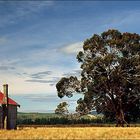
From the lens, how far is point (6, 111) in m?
58.6

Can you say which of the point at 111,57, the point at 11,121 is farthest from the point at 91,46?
the point at 11,121

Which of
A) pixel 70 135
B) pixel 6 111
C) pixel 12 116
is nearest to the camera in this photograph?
pixel 70 135

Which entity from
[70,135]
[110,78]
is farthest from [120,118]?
[70,135]

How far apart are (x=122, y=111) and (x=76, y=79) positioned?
10172 mm

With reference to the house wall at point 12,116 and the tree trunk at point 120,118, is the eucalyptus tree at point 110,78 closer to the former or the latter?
the tree trunk at point 120,118

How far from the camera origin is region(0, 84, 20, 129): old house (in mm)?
57838

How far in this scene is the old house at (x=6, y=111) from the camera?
57838 millimetres

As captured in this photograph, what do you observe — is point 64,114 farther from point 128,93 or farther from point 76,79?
point 128,93

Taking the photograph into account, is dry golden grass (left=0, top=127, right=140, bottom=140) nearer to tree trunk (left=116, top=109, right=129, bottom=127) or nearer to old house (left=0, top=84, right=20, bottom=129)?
old house (left=0, top=84, right=20, bottom=129)

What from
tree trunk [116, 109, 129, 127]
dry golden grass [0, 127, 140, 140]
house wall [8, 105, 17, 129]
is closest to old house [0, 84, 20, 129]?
house wall [8, 105, 17, 129]

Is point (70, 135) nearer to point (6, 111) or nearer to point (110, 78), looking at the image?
point (6, 111)

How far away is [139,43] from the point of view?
7681 cm

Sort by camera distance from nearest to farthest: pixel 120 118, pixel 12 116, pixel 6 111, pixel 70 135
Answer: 1. pixel 70 135
2. pixel 6 111
3. pixel 12 116
4. pixel 120 118

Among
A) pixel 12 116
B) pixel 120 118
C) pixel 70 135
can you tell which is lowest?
pixel 70 135
